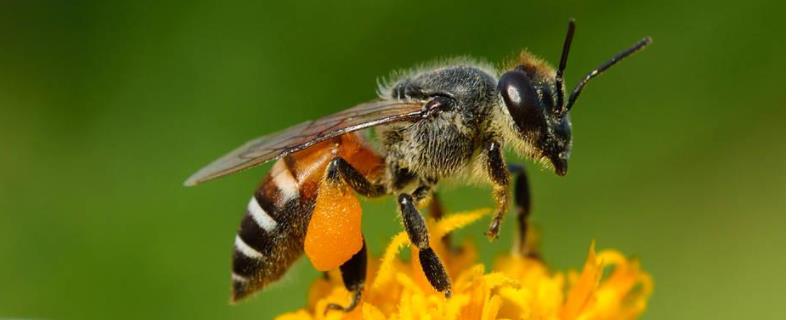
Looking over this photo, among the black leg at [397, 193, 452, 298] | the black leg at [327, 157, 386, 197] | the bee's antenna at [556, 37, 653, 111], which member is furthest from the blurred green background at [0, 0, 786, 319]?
the bee's antenna at [556, 37, 653, 111]

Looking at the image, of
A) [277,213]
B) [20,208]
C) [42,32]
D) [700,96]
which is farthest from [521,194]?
[42,32]

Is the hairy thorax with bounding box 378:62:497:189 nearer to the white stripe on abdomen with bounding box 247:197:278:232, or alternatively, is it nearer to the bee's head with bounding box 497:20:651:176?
the bee's head with bounding box 497:20:651:176

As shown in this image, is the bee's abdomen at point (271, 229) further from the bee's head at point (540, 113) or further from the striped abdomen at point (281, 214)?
the bee's head at point (540, 113)

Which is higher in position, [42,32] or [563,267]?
[42,32]

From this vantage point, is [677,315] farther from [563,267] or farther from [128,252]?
[128,252]

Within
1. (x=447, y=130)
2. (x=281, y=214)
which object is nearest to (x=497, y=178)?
(x=447, y=130)

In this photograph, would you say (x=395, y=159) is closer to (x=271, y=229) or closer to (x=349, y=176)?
(x=349, y=176)
